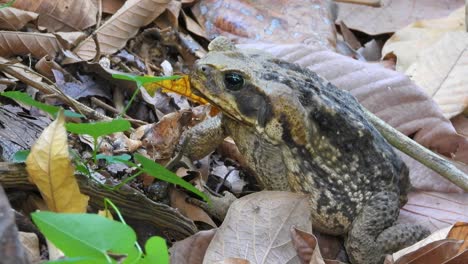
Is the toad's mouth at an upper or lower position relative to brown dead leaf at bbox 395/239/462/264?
upper

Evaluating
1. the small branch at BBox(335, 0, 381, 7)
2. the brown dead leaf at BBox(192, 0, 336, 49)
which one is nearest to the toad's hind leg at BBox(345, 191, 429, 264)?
the brown dead leaf at BBox(192, 0, 336, 49)

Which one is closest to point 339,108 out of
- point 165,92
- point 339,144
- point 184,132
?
point 339,144

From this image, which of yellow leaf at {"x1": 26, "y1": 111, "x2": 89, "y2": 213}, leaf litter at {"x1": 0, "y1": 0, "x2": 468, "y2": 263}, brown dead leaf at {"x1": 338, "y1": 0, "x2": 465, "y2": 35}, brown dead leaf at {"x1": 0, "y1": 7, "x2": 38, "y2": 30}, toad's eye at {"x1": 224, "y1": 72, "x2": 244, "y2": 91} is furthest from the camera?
brown dead leaf at {"x1": 338, "y1": 0, "x2": 465, "y2": 35}

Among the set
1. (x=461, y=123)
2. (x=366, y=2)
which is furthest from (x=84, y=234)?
(x=366, y=2)

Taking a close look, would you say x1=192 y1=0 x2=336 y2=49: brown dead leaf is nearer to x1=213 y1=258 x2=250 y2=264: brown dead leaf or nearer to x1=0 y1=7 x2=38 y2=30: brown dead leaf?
x1=0 y1=7 x2=38 y2=30: brown dead leaf

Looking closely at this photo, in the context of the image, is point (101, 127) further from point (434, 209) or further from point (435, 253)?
point (434, 209)

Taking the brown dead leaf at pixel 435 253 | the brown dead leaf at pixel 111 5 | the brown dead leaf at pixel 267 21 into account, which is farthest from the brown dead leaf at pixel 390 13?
the brown dead leaf at pixel 435 253
